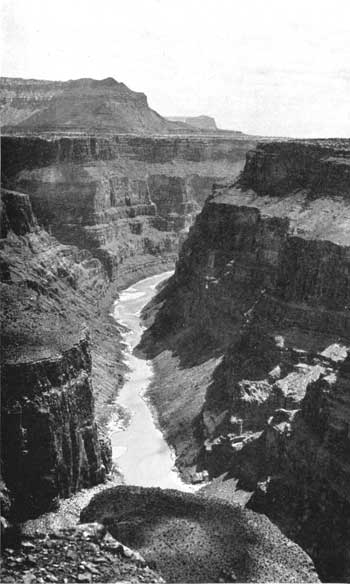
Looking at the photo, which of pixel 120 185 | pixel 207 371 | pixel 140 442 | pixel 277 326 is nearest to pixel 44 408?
pixel 140 442

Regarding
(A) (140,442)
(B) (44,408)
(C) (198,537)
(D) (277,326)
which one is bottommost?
(A) (140,442)

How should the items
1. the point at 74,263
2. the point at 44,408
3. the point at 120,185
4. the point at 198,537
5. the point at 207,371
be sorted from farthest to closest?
the point at 120,185 → the point at 74,263 → the point at 207,371 → the point at 44,408 → the point at 198,537

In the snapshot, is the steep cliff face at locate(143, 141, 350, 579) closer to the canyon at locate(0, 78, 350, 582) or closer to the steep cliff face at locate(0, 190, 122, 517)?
the canyon at locate(0, 78, 350, 582)

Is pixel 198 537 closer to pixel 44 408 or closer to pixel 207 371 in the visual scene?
pixel 44 408

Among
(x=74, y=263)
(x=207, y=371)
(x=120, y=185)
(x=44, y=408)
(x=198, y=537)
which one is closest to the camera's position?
(x=198, y=537)

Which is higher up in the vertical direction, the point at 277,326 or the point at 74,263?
the point at 277,326

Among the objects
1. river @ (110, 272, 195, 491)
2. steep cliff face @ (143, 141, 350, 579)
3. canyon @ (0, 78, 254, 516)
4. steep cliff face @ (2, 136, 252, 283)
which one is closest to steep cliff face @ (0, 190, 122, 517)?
canyon @ (0, 78, 254, 516)

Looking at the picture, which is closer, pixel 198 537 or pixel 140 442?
pixel 198 537
